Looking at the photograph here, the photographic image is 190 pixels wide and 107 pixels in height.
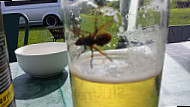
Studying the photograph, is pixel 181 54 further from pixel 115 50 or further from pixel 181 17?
pixel 181 17

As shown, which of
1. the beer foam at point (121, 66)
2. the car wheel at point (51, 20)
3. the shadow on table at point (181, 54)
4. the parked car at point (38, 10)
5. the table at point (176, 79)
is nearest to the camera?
the beer foam at point (121, 66)

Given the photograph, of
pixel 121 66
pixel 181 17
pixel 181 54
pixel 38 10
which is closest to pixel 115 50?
pixel 121 66

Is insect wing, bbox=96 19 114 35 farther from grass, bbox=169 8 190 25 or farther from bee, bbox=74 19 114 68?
grass, bbox=169 8 190 25

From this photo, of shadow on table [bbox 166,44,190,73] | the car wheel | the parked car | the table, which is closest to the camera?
the table

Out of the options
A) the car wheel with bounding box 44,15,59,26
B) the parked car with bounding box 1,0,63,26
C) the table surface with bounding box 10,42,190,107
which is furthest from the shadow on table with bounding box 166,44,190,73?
the car wheel with bounding box 44,15,59,26

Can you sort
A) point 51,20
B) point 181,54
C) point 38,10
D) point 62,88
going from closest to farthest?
1. point 62,88
2. point 181,54
3. point 38,10
4. point 51,20

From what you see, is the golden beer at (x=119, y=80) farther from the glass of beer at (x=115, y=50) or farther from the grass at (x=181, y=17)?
the grass at (x=181, y=17)

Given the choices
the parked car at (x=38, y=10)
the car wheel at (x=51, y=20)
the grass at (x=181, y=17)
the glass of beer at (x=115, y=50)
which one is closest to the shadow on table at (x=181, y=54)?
the glass of beer at (x=115, y=50)

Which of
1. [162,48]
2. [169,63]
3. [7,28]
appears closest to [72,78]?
[162,48]
